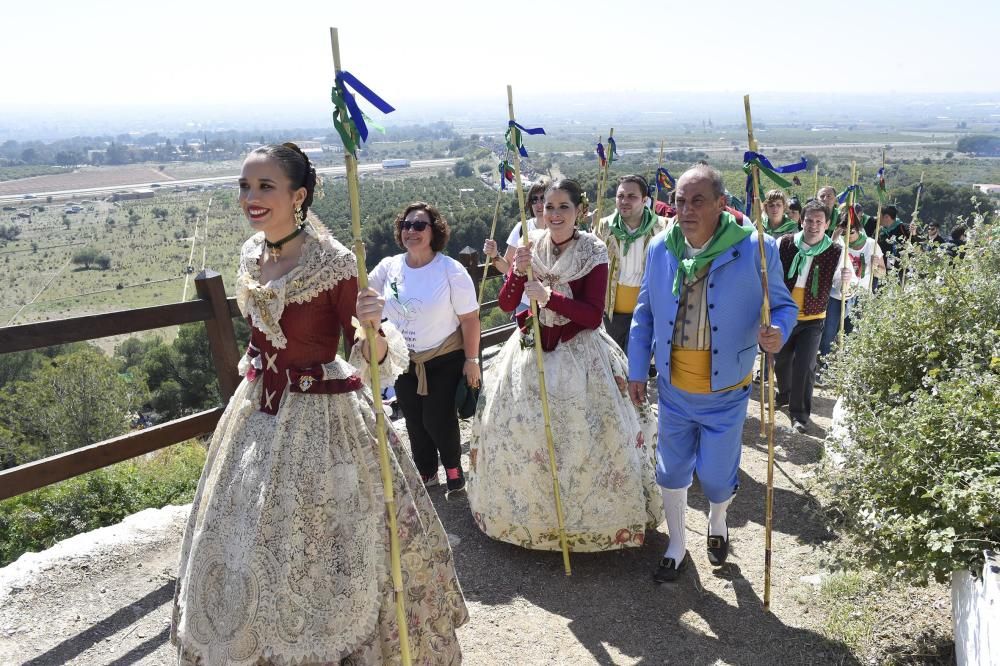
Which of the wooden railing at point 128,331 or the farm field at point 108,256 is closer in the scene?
the wooden railing at point 128,331

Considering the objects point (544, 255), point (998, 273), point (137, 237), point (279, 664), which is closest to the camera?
point (279, 664)

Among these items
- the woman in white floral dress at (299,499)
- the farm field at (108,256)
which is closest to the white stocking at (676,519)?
the woman in white floral dress at (299,499)

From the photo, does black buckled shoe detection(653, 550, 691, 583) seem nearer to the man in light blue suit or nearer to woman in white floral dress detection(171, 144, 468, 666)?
the man in light blue suit

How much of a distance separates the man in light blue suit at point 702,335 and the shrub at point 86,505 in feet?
12.3

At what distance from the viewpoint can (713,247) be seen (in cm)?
345

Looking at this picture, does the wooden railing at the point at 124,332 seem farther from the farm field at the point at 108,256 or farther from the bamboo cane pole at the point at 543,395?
the farm field at the point at 108,256

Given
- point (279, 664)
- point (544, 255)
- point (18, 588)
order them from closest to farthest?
point (279, 664), point (18, 588), point (544, 255)

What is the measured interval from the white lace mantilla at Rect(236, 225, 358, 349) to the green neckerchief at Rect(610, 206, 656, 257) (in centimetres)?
360

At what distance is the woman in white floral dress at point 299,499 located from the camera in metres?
2.42

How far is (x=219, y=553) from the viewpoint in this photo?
97.3 inches

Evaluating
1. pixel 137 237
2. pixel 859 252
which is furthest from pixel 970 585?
pixel 137 237

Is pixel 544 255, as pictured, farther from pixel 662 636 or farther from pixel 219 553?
pixel 219 553

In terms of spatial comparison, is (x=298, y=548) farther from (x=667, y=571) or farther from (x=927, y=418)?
(x=927, y=418)

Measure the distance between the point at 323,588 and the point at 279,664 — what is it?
28 centimetres
